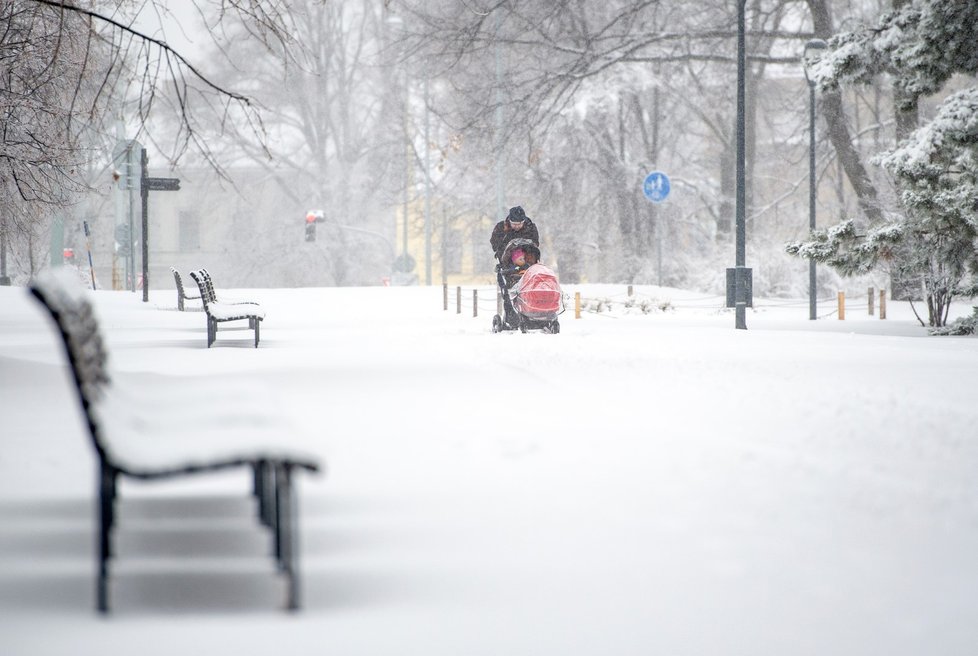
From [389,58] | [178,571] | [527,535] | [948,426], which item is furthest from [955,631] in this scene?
[389,58]

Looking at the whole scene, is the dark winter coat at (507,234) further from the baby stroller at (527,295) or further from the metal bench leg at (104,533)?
the metal bench leg at (104,533)

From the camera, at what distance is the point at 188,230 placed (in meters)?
72.4

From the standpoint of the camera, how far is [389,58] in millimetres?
45500

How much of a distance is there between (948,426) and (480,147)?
29.0 metres

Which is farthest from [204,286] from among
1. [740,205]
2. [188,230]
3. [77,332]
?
[188,230]

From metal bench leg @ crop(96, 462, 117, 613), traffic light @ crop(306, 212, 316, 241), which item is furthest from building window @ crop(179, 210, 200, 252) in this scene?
metal bench leg @ crop(96, 462, 117, 613)

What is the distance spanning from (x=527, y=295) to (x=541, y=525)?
13.0 meters

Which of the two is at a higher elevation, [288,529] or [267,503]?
[288,529]

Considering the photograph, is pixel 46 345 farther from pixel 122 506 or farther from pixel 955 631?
pixel 955 631

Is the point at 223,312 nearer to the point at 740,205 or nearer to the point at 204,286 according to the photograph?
the point at 204,286

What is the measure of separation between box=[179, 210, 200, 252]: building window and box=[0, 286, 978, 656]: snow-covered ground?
62.5m

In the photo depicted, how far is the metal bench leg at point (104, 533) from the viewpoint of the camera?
397 centimetres

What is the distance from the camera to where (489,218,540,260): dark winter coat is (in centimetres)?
1870

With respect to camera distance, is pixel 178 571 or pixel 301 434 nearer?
pixel 301 434
